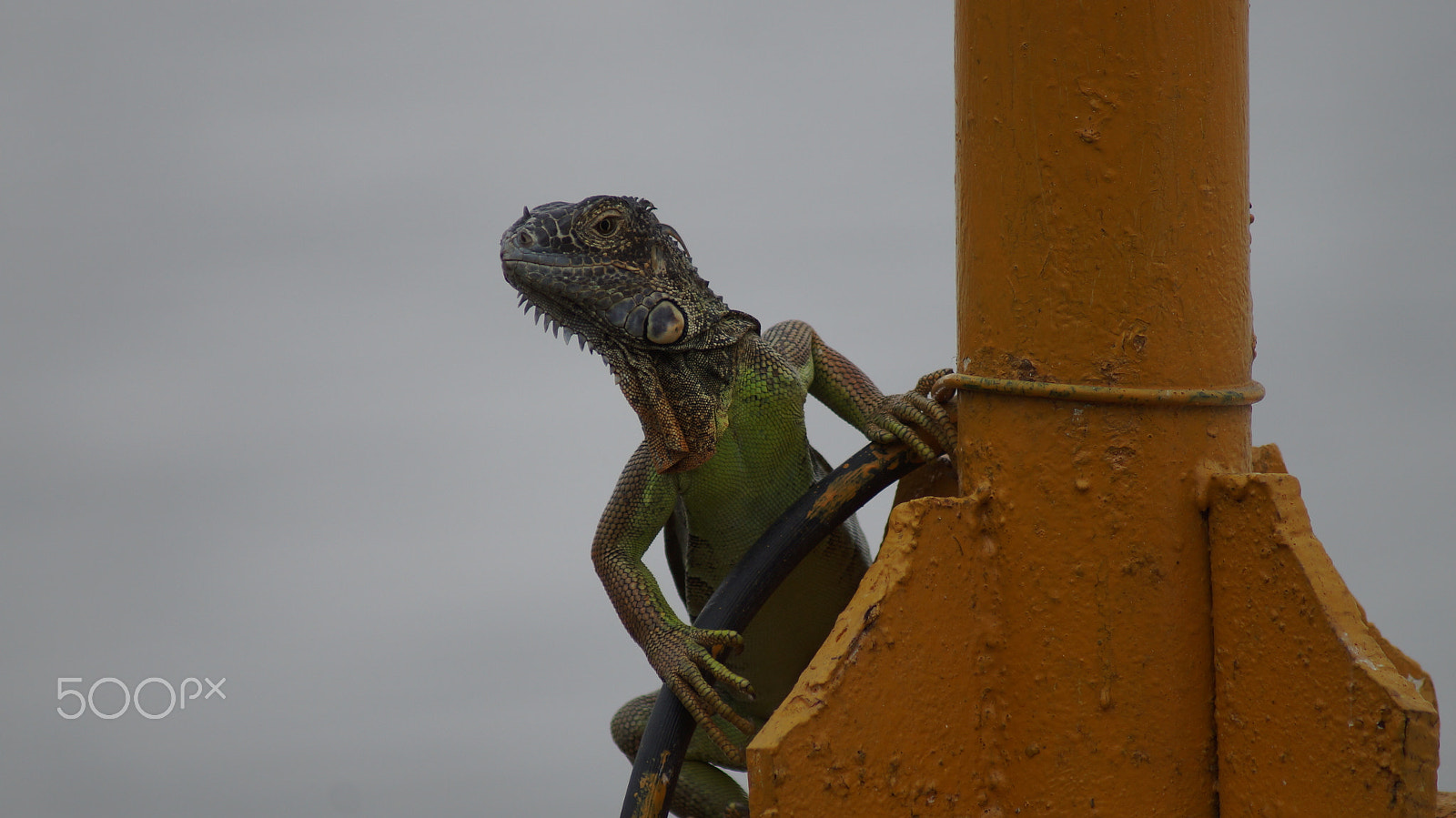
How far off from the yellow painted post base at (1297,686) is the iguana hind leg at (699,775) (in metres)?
1.59

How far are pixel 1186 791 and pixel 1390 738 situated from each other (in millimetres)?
413

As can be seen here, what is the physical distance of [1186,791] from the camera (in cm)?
230

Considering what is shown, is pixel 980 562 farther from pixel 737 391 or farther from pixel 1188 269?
pixel 737 391

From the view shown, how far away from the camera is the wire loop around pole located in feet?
7.31

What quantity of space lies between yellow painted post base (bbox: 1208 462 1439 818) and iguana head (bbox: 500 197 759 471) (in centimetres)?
119

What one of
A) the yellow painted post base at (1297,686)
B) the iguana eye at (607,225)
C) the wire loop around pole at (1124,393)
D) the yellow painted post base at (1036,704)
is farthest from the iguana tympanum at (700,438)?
the yellow painted post base at (1297,686)


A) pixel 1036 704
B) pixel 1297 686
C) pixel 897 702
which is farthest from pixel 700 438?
pixel 1297 686

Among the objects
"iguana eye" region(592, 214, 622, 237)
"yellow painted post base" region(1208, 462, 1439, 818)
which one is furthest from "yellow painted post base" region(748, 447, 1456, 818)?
"iguana eye" region(592, 214, 622, 237)

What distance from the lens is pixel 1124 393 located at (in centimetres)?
223

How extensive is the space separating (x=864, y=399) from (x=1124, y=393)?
1.00m

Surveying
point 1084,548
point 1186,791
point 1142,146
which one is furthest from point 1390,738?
point 1142,146

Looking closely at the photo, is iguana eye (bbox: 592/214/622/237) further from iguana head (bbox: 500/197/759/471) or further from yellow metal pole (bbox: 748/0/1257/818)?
yellow metal pole (bbox: 748/0/1257/818)

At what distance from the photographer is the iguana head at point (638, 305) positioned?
2.76m

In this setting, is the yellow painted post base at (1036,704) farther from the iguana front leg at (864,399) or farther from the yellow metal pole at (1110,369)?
the iguana front leg at (864,399)
